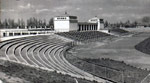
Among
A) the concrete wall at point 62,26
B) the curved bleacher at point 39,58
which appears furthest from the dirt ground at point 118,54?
the concrete wall at point 62,26

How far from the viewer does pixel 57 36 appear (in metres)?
43.7

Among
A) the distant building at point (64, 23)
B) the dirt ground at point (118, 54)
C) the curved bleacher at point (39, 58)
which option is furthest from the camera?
the distant building at point (64, 23)

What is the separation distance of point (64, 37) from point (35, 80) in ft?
109

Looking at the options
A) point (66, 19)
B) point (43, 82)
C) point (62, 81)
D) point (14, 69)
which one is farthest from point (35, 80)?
point (66, 19)

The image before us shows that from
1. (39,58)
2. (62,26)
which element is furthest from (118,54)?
(62,26)

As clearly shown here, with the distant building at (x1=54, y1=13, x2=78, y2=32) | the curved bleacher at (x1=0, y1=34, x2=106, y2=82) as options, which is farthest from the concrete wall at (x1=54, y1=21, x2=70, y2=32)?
the curved bleacher at (x1=0, y1=34, x2=106, y2=82)

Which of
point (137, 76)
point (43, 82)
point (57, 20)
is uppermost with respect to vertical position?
point (57, 20)

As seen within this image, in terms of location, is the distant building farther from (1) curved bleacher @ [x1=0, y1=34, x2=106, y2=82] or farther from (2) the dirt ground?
(1) curved bleacher @ [x1=0, y1=34, x2=106, y2=82]

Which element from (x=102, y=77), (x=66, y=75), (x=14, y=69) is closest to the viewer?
(x=14, y=69)

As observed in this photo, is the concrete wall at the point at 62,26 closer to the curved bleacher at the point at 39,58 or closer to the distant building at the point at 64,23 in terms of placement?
the distant building at the point at 64,23

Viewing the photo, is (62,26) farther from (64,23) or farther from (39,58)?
(39,58)

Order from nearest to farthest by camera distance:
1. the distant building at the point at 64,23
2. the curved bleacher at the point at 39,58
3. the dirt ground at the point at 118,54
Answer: the curved bleacher at the point at 39,58
the dirt ground at the point at 118,54
the distant building at the point at 64,23

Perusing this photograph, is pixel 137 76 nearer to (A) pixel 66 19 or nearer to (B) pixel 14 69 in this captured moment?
(B) pixel 14 69

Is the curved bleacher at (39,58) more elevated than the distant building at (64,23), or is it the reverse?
the distant building at (64,23)
